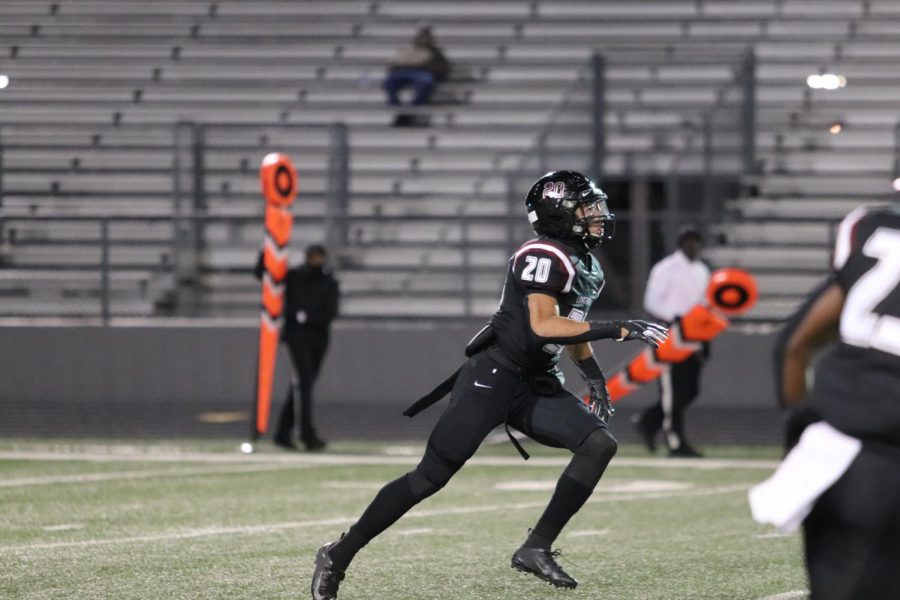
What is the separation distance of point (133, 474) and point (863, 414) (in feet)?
26.2

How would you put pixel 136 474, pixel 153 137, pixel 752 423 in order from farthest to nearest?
pixel 153 137 → pixel 752 423 → pixel 136 474

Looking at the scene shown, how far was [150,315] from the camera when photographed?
55.4ft

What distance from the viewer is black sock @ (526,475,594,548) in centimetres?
601

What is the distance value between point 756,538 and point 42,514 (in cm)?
Answer: 378

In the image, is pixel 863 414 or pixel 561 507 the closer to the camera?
pixel 863 414

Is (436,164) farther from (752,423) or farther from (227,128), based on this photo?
(752,423)

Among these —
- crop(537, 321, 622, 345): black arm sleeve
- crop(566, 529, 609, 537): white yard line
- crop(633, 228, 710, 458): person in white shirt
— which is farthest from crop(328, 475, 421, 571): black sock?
crop(633, 228, 710, 458): person in white shirt

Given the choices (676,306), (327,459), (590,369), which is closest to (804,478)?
(590,369)

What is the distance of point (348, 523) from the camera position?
27.3 ft

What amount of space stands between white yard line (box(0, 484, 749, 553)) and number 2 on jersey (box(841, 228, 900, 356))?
15.5 feet

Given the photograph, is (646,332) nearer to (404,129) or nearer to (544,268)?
(544,268)

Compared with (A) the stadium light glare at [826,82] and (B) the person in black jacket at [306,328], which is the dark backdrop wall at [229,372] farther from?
(A) the stadium light glare at [826,82]

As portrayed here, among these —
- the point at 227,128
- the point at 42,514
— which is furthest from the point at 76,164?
the point at 42,514

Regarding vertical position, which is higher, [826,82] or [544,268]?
[826,82]
